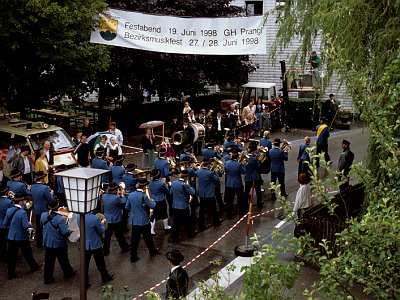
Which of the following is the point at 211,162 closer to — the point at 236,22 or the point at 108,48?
the point at 236,22

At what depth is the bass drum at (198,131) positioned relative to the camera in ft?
70.8

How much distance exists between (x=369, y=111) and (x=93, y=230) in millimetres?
6189

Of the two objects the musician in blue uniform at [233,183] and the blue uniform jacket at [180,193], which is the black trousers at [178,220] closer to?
the blue uniform jacket at [180,193]

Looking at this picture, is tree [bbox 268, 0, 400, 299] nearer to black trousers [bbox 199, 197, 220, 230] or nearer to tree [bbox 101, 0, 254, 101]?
black trousers [bbox 199, 197, 220, 230]

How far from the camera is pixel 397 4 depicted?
10000mm

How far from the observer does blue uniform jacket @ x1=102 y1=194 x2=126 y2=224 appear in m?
12.5

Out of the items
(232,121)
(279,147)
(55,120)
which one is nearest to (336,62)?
(279,147)

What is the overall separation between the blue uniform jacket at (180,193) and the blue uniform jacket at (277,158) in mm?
3819

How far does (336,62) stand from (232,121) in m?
18.0

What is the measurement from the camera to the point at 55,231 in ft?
37.0

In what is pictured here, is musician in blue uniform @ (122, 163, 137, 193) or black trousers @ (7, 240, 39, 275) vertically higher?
musician in blue uniform @ (122, 163, 137, 193)

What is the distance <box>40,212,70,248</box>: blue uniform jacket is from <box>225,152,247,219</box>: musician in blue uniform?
17.2 ft

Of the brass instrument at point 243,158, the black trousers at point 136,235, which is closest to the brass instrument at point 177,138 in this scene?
the brass instrument at point 243,158

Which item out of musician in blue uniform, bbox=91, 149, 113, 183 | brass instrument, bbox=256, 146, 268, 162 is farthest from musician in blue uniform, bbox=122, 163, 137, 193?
brass instrument, bbox=256, 146, 268, 162
